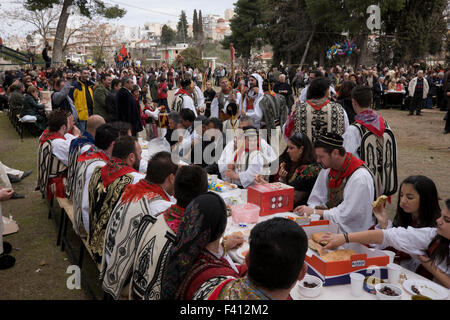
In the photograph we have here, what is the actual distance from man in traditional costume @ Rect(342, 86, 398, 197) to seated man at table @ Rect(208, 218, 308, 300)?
2867 mm

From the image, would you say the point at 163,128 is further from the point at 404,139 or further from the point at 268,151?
the point at 404,139

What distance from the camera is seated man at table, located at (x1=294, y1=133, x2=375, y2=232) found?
3131 mm

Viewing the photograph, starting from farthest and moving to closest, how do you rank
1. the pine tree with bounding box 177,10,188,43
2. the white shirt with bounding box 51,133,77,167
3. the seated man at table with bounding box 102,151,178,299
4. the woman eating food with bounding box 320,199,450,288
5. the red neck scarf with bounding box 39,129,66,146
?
1. the pine tree with bounding box 177,10,188,43
2. the red neck scarf with bounding box 39,129,66,146
3. the white shirt with bounding box 51,133,77,167
4. the seated man at table with bounding box 102,151,178,299
5. the woman eating food with bounding box 320,199,450,288

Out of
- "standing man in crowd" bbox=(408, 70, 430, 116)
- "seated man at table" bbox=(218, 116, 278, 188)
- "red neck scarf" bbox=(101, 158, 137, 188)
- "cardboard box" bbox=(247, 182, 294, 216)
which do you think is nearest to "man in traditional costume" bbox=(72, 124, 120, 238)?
"red neck scarf" bbox=(101, 158, 137, 188)

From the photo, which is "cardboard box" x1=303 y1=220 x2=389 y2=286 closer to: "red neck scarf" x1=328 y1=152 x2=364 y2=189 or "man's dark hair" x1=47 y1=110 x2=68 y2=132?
"red neck scarf" x1=328 y1=152 x2=364 y2=189

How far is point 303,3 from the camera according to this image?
36.5 meters

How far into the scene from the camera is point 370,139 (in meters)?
4.02

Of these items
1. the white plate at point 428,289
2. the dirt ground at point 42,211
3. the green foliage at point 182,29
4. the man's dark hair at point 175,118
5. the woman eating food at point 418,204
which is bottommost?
the dirt ground at point 42,211

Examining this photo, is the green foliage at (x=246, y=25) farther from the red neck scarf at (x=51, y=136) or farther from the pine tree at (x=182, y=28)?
the pine tree at (x=182, y=28)

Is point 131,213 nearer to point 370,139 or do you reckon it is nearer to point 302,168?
point 302,168

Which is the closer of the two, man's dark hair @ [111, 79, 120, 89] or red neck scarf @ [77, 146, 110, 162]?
red neck scarf @ [77, 146, 110, 162]

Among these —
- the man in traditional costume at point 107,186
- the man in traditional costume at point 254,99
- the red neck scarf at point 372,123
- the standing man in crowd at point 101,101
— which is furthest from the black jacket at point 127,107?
the red neck scarf at point 372,123

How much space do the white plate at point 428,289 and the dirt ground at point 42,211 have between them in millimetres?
2771

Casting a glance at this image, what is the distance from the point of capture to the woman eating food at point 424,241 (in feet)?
7.45
